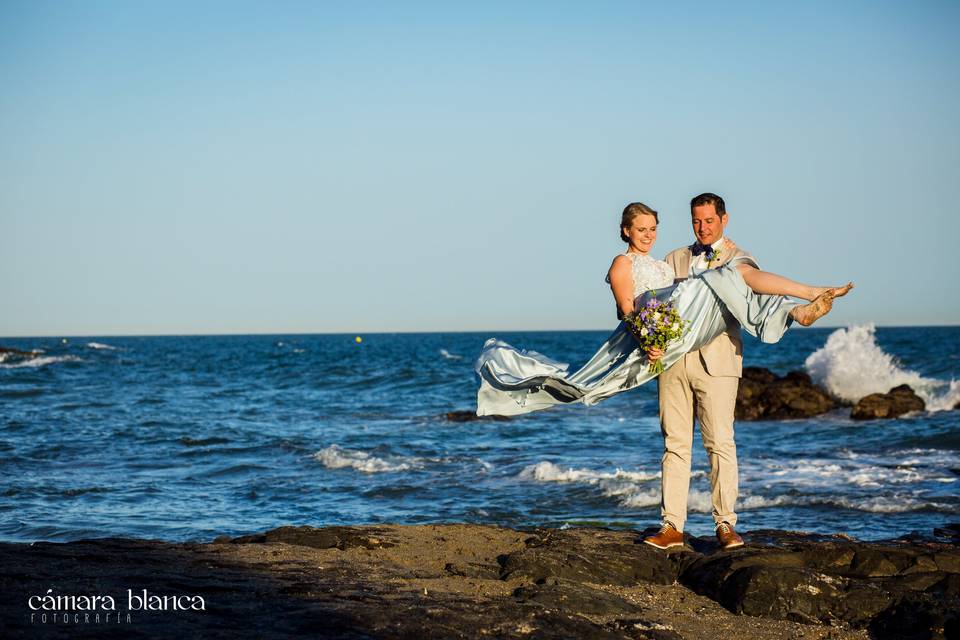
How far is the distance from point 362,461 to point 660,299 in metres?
9.30

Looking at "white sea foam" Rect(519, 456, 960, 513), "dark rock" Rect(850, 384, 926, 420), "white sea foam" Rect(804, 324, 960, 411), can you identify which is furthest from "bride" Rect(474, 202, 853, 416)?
"white sea foam" Rect(804, 324, 960, 411)

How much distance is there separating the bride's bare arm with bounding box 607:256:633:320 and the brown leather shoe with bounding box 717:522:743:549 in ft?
5.22

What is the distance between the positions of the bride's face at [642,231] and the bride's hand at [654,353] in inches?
26.4

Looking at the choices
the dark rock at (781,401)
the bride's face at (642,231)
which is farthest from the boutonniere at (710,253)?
the dark rock at (781,401)

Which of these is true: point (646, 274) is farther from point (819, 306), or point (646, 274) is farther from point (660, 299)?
point (819, 306)

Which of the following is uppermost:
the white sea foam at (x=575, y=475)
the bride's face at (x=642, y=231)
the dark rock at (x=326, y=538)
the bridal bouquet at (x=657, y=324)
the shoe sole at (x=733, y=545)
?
the bride's face at (x=642, y=231)

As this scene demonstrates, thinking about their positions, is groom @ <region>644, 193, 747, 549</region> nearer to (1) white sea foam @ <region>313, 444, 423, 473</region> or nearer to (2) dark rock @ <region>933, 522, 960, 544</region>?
(2) dark rock @ <region>933, 522, 960, 544</region>

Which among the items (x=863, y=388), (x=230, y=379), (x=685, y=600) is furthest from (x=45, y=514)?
(x=230, y=379)

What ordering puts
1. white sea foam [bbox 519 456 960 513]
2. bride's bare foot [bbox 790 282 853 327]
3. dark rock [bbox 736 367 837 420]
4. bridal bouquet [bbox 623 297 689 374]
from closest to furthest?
1. bride's bare foot [bbox 790 282 853 327]
2. bridal bouquet [bbox 623 297 689 374]
3. white sea foam [bbox 519 456 960 513]
4. dark rock [bbox 736 367 837 420]

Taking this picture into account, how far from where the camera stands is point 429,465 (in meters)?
14.8

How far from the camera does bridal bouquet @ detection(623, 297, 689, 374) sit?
6242 millimetres

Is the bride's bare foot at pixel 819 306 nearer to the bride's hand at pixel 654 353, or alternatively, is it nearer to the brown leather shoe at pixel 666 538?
the bride's hand at pixel 654 353

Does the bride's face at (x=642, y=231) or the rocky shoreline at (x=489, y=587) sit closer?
the rocky shoreline at (x=489, y=587)

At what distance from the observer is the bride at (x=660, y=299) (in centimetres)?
629
